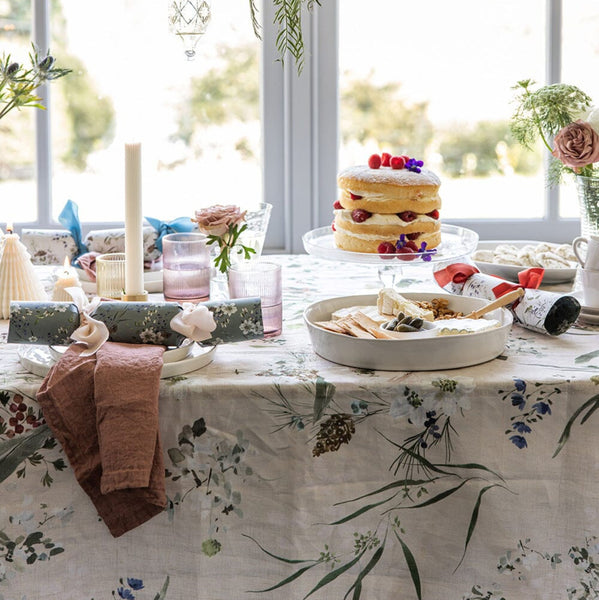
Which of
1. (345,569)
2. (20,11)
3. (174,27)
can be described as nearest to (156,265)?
(174,27)

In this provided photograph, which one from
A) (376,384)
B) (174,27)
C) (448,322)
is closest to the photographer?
(376,384)

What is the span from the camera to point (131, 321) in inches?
42.0

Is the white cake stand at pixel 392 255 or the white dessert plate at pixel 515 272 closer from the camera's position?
the white cake stand at pixel 392 255

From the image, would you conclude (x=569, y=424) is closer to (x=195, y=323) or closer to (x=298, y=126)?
(x=195, y=323)

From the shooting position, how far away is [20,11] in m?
2.05

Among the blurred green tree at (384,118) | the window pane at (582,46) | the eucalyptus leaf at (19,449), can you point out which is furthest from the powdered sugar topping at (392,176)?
the window pane at (582,46)

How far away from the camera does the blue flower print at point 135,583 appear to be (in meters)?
1.00

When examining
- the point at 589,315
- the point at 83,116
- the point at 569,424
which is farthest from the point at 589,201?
the point at 83,116

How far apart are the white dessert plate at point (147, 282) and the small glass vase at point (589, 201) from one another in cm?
79

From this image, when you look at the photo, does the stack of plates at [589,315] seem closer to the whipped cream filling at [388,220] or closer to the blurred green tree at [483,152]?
the whipped cream filling at [388,220]

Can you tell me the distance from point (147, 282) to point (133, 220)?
0.44 m

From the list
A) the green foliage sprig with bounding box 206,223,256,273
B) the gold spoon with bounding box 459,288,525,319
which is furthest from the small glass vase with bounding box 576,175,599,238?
the green foliage sprig with bounding box 206,223,256,273

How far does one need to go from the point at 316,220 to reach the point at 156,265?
687 mm

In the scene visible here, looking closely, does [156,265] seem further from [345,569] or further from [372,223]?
[345,569]
